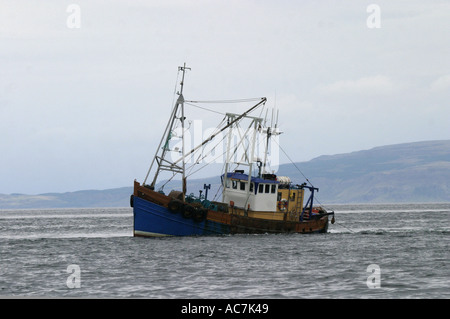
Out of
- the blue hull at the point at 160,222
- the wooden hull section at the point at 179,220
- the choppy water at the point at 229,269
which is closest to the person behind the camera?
the choppy water at the point at 229,269

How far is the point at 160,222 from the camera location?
4950 centimetres

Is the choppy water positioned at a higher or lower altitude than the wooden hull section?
lower

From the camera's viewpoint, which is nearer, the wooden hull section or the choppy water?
the choppy water

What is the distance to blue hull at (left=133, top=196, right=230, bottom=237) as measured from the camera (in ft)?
160

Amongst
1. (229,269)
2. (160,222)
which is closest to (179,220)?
(160,222)

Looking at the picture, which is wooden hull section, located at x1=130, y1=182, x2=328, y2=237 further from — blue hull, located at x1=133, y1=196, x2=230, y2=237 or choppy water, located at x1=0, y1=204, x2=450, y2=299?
choppy water, located at x1=0, y1=204, x2=450, y2=299

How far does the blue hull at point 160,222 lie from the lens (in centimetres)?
4888

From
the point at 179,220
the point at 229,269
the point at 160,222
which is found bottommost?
the point at 229,269

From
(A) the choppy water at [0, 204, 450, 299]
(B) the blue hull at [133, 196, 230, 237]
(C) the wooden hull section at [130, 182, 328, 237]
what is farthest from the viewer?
(B) the blue hull at [133, 196, 230, 237]

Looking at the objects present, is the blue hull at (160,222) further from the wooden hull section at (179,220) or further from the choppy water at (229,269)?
the choppy water at (229,269)

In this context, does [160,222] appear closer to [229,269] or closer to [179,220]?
[179,220]

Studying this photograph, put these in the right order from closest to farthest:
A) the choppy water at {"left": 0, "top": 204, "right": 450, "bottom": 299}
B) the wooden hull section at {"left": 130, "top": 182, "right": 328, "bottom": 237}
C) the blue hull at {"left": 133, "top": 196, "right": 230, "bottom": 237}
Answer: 1. the choppy water at {"left": 0, "top": 204, "right": 450, "bottom": 299}
2. the wooden hull section at {"left": 130, "top": 182, "right": 328, "bottom": 237}
3. the blue hull at {"left": 133, "top": 196, "right": 230, "bottom": 237}

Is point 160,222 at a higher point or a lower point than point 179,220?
lower
